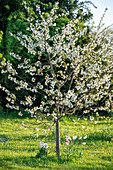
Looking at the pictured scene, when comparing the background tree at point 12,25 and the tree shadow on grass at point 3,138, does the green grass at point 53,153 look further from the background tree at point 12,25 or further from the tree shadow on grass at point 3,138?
the background tree at point 12,25

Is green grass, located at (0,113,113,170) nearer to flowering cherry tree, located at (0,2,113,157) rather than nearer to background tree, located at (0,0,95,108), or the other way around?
flowering cherry tree, located at (0,2,113,157)

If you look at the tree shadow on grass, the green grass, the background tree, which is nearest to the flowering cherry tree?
the green grass

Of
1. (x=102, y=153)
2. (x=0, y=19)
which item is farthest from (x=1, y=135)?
(x=0, y=19)

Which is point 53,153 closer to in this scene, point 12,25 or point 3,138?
point 3,138

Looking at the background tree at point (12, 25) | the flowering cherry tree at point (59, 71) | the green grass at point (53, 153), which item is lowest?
the green grass at point (53, 153)

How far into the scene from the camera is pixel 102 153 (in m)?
4.95

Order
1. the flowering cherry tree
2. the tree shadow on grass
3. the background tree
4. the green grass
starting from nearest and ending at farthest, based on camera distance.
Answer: the green grass → the flowering cherry tree → the tree shadow on grass → the background tree

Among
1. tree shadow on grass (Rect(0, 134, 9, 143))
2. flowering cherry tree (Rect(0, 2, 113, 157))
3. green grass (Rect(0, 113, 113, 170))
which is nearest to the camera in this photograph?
green grass (Rect(0, 113, 113, 170))

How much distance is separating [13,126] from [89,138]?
2.70 metres

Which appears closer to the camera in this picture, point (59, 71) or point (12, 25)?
point (59, 71)

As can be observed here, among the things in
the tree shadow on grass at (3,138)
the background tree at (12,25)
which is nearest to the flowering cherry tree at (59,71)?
the tree shadow on grass at (3,138)

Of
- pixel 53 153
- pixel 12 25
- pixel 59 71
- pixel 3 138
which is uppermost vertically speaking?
pixel 12 25

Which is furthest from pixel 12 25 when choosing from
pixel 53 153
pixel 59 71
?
pixel 53 153

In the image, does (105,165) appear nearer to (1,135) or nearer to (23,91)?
(1,135)
